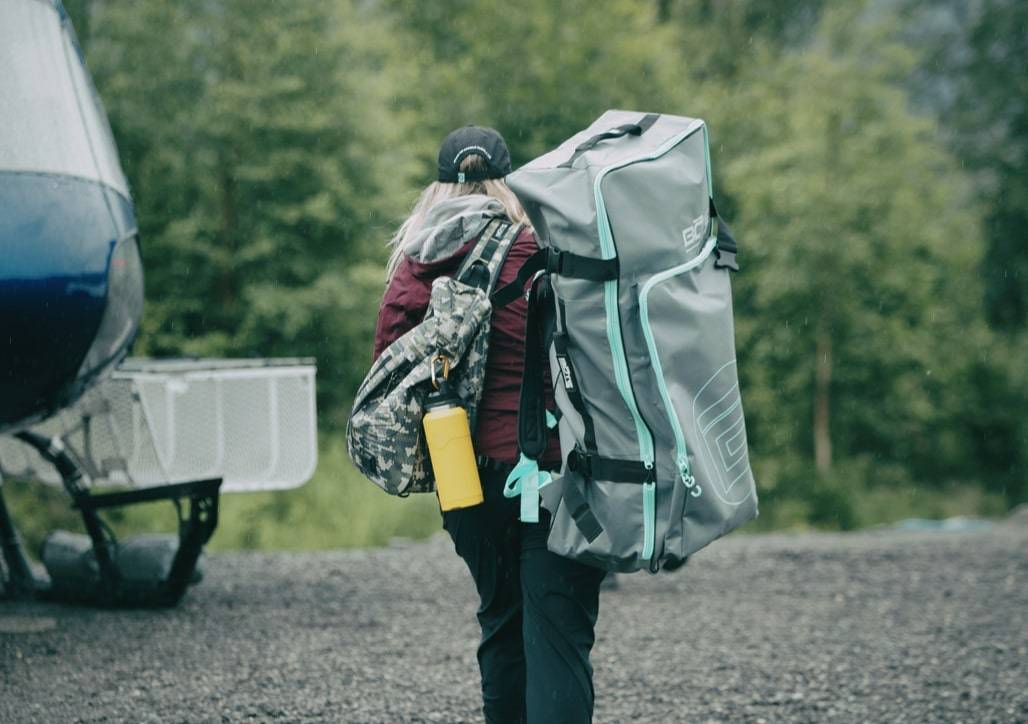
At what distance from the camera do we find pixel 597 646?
227 inches

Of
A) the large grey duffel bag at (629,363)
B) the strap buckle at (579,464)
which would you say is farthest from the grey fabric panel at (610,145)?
the strap buckle at (579,464)

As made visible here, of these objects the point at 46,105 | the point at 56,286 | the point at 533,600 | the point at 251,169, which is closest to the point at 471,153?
the point at 533,600

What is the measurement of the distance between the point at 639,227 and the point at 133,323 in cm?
353

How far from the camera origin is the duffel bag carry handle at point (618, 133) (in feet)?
9.43

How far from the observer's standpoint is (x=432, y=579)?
24.5ft

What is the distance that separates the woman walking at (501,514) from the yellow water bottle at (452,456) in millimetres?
129

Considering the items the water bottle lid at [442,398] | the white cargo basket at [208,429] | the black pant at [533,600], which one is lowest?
the white cargo basket at [208,429]

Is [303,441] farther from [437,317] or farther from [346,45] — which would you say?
[346,45]

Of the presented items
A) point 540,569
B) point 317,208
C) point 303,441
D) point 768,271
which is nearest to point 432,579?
point 303,441

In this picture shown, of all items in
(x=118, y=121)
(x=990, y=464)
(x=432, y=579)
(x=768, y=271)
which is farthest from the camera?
(x=990, y=464)

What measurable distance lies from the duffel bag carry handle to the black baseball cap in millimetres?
308

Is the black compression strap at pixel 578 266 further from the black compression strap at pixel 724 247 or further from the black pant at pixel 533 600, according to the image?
the black pant at pixel 533 600

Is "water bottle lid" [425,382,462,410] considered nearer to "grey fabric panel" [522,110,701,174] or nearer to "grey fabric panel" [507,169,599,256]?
"grey fabric panel" [507,169,599,256]

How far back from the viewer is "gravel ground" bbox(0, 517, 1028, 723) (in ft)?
15.4
